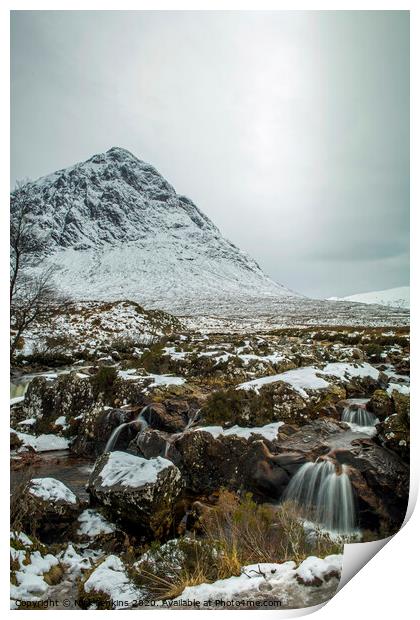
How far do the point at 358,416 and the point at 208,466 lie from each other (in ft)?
4.76

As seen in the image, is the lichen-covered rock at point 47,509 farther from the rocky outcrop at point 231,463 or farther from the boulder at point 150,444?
the rocky outcrop at point 231,463

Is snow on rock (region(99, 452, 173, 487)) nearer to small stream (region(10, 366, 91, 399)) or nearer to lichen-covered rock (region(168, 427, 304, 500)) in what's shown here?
lichen-covered rock (region(168, 427, 304, 500))

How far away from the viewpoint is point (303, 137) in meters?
3.55

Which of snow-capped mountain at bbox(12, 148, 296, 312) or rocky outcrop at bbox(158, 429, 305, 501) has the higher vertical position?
snow-capped mountain at bbox(12, 148, 296, 312)

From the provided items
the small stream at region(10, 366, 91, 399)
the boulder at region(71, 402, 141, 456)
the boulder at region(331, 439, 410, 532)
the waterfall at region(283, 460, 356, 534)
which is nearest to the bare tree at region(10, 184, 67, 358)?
the small stream at region(10, 366, 91, 399)

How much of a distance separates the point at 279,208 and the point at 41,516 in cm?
352

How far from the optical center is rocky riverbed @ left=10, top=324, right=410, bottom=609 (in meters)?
2.72

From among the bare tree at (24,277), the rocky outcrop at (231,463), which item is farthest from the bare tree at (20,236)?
A: the rocky outcrop at (231,463)

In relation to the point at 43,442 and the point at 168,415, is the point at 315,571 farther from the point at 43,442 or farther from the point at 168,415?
the point at 43,442

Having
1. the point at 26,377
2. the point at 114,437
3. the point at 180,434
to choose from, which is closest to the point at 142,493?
the point at 180,434

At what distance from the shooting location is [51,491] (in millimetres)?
3262

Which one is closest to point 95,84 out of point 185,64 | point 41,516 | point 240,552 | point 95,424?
point 185,64

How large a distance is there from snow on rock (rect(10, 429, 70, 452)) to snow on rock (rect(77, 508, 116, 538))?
2.66 ft

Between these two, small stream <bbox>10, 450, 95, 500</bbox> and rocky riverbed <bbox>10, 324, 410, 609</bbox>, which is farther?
small stream <bbox>10, 450, 95, 500</bbox>
